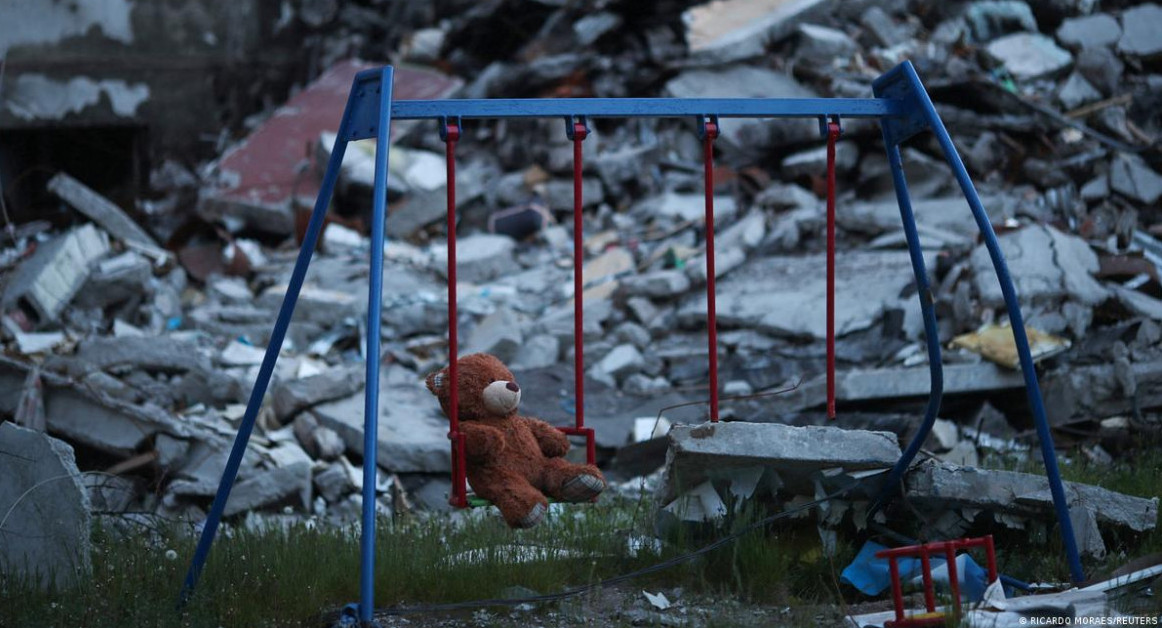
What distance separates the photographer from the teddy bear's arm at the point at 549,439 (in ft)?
11.1

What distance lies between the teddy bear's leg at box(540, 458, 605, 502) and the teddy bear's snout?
0.20 meters

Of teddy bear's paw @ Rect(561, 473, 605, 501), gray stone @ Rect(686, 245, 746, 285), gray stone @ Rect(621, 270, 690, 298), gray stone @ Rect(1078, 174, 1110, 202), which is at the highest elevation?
gray stone @ Rect(1078, 174, 1110, 202)

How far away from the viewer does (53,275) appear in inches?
342

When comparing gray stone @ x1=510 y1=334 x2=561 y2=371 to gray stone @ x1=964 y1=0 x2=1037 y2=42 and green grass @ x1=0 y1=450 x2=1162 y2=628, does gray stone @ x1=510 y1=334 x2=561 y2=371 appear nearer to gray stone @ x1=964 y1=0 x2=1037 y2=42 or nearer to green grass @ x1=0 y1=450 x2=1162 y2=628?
green grass @ x1=0 y1=450 x2=1162 y2=628

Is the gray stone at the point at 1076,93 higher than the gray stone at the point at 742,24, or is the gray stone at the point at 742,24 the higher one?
the gray stone at the point at 742,24

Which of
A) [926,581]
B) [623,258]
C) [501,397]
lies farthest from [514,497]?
[623,258]

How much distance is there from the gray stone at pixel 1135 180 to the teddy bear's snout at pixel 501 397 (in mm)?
7613

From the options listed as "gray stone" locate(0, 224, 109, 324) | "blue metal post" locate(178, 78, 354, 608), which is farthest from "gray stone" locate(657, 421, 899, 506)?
"gray stone" locate(0, 224, 109, 324)

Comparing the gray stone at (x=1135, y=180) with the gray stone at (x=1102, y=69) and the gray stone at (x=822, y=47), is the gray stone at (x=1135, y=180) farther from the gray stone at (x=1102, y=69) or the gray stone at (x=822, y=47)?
the gray stone at (x=822, y=47)

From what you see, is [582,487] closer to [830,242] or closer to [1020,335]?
[830,242]

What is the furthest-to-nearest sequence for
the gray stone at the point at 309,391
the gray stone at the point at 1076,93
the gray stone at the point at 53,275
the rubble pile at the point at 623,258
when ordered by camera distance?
the gray stone at the point at 1076,93
the gray stone at the point at 53,275
the gray stone at the point at 309,391
the rubble pile at the point at 623,258

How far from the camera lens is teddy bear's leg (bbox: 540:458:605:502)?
3.23 m

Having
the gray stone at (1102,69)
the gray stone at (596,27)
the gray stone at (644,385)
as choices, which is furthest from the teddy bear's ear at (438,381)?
the gray stone at (1102,69)

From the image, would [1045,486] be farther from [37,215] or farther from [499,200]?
[37,215]
